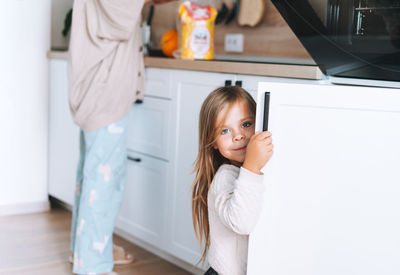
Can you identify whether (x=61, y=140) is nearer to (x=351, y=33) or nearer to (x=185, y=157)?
(x=185, y=157)

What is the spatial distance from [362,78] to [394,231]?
1.19 ft

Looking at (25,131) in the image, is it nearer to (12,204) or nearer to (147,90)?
(12,204)

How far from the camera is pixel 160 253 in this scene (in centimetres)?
221

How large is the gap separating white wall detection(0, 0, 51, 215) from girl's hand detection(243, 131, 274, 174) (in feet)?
6.56

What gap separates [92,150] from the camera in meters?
1.92

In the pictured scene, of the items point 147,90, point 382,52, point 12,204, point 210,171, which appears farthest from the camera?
point 12,204

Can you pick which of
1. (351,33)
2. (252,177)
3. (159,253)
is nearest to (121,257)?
(159,253)

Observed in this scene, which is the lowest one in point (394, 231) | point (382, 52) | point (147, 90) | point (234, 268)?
point (234, 268)

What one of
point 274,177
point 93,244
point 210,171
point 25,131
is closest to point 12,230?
point 25,131

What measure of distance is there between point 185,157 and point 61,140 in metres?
1.06

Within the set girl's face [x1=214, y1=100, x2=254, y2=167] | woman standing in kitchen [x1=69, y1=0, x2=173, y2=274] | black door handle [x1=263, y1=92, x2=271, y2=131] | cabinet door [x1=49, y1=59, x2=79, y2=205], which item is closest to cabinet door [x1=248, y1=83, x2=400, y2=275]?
black door handle [x1=263, y1=92, x2=271, y2=131]

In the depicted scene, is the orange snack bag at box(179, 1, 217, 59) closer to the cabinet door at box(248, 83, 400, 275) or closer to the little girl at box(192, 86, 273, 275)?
the little girl at box(192, 86, 273, 275)

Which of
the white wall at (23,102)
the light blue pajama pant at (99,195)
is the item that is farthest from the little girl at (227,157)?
the white wall at (23,102)

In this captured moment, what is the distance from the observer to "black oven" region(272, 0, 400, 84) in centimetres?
108
